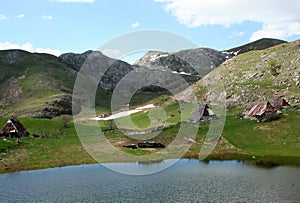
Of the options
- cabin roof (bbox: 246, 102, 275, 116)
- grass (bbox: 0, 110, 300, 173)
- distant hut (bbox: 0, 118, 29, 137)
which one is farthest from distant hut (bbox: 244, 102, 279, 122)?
distant hut (bbox: 0, 118, 29, 137)

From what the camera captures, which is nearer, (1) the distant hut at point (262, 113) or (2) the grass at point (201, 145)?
(2) the grass at point (201, 145)

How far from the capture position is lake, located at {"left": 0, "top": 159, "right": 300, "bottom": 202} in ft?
185

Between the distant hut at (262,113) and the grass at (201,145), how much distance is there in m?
2.52

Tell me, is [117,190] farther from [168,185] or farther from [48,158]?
[48,158]

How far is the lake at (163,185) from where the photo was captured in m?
56.4

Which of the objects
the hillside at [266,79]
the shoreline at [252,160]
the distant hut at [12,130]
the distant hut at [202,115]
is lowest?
the shoreline at [252,160]

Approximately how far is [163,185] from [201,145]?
4083 centimetres

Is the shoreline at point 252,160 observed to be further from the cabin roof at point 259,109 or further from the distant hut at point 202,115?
the distant hut at point 202,115

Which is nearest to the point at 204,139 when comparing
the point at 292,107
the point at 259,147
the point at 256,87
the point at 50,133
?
the point at 259,147

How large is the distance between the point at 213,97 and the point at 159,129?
57787mm

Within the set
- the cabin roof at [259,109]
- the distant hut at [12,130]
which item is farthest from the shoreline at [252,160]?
the distant hut at [12,130]

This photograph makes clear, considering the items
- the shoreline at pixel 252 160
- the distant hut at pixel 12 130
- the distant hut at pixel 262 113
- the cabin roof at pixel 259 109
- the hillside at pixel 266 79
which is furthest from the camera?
the hillside at pixel 266 79

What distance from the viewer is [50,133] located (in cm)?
12369

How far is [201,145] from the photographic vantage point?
338ft
